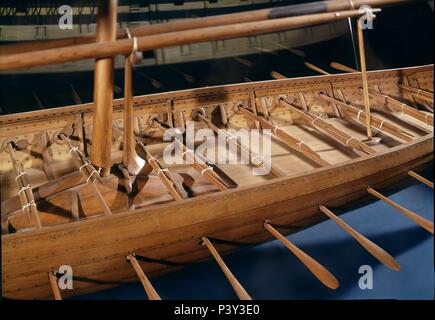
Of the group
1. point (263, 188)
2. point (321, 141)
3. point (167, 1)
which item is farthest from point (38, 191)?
point (167, 1)

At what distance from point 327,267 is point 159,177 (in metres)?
1.49

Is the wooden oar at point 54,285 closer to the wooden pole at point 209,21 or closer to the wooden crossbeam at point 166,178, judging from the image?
the wooden crossbeam at point 166,178

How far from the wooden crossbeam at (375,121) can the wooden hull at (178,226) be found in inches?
8.4

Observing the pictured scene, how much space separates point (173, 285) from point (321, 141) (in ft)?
7.23

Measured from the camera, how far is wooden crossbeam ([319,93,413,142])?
10.6ft

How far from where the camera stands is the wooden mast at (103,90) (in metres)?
2.06

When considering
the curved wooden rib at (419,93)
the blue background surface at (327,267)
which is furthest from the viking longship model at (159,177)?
the curved wooden rib at (419,93)

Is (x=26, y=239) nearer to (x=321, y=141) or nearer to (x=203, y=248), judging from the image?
(x=203, y=248)

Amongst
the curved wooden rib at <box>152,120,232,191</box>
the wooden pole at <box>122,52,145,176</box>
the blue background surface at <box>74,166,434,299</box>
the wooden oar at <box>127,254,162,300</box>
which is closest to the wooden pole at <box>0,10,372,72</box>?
the wooden pole at <box>122,52,145,176</box>

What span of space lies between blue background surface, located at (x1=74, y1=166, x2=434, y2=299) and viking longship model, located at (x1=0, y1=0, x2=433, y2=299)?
19 cm

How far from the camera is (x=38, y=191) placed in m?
2.37

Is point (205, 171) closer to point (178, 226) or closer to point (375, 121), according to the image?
point (178, 226)

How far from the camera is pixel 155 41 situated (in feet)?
6.26

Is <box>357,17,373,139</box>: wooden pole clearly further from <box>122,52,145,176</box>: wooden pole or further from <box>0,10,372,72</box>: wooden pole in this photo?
<box>122,52,145,176</box>: wooden pole
